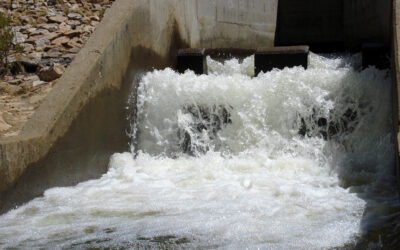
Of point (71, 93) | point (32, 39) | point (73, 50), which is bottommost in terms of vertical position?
point (71, 93)

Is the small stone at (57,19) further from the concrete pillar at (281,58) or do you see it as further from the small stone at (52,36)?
the concrete pillar at (281,58)

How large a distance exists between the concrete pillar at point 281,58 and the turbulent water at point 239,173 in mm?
1141

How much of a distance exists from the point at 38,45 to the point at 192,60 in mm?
2129

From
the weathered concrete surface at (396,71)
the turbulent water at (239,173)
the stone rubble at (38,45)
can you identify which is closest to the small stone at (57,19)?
the stone rubble at (38,45)

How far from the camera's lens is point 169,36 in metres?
6.82

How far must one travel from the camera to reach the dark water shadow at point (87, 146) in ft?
12.5

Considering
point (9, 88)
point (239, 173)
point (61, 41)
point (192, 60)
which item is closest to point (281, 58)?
point (192, 60)

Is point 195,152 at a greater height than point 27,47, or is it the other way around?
point 27,47

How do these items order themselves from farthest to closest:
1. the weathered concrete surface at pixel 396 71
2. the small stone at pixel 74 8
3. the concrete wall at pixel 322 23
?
the concrete wall at pixel 322 23 → the small stone at pixel 74 8 → the weathered concrete surface at pixel 396 71

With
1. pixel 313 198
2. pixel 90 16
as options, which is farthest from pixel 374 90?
pixel 90 16

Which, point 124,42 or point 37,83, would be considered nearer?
point 124,42

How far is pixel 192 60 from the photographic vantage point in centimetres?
694

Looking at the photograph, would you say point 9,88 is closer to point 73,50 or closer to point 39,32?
point 73,50

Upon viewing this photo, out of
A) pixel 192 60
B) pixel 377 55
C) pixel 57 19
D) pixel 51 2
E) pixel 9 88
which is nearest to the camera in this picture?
pixel 9 88
